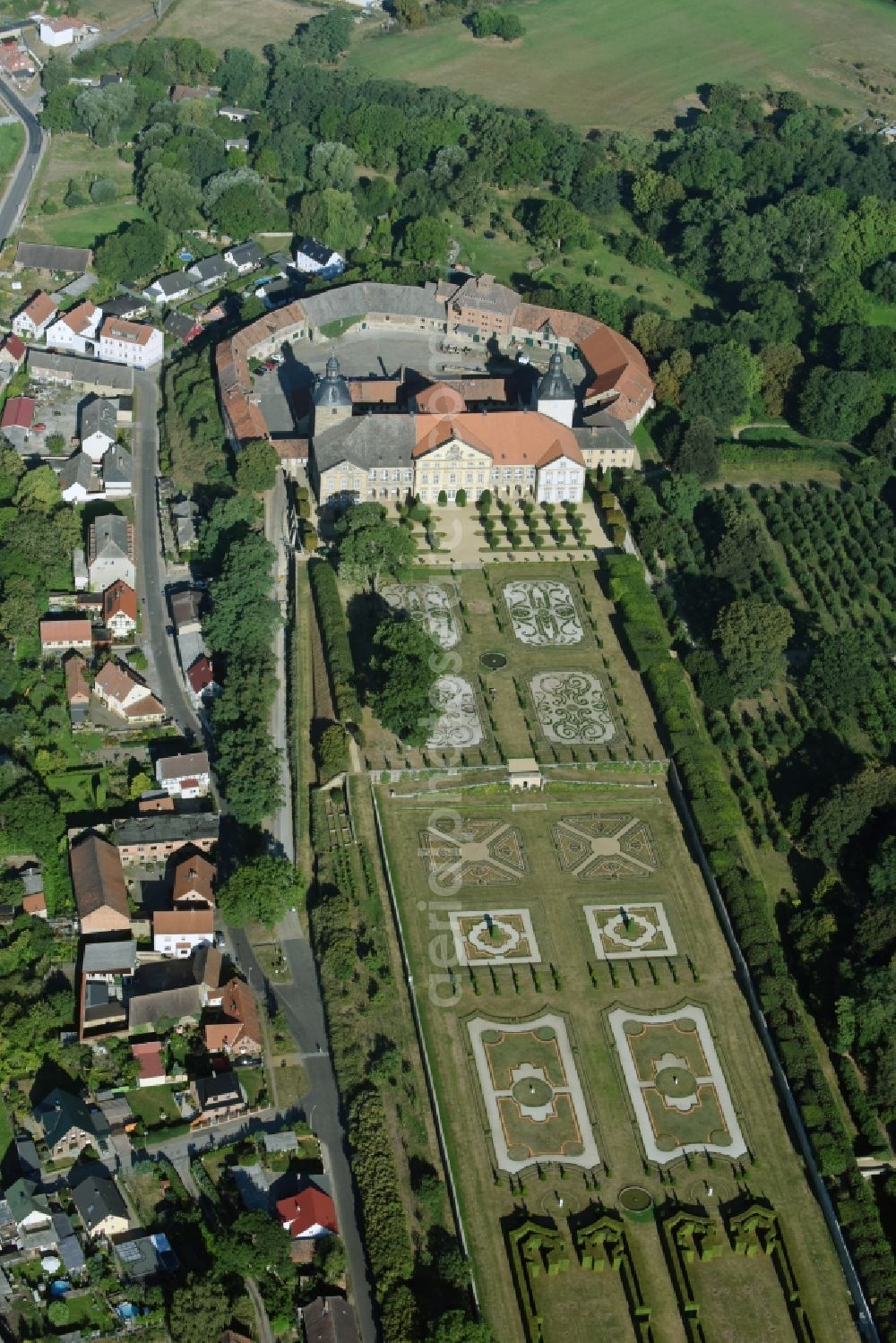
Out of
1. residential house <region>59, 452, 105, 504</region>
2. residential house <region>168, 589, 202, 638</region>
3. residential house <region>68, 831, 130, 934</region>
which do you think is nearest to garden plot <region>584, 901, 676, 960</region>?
residential house <region>68, 831, 130, 934</region>

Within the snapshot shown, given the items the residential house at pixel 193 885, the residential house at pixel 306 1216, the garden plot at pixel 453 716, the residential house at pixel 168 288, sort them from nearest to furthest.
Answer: the residential house at pixel 306 1216, the residential house at pixel 193 885, the garden plot at pixel 453 716, the residential house at pixel 168 288

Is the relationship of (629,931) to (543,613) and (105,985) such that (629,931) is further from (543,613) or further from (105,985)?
(543,613)

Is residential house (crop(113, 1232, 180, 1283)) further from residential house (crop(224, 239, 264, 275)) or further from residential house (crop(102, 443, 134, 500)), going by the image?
residential house (crop(224, 239, 264, 275))

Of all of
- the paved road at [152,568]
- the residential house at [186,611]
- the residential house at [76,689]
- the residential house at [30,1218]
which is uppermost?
the residential house at [186,611]

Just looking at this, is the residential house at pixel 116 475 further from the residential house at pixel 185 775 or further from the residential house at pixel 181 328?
the residential house at pixel 185 775

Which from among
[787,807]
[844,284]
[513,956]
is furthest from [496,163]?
[513,956]

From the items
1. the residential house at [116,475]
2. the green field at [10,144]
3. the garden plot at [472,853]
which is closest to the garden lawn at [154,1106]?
the garden plot at [472,853]
